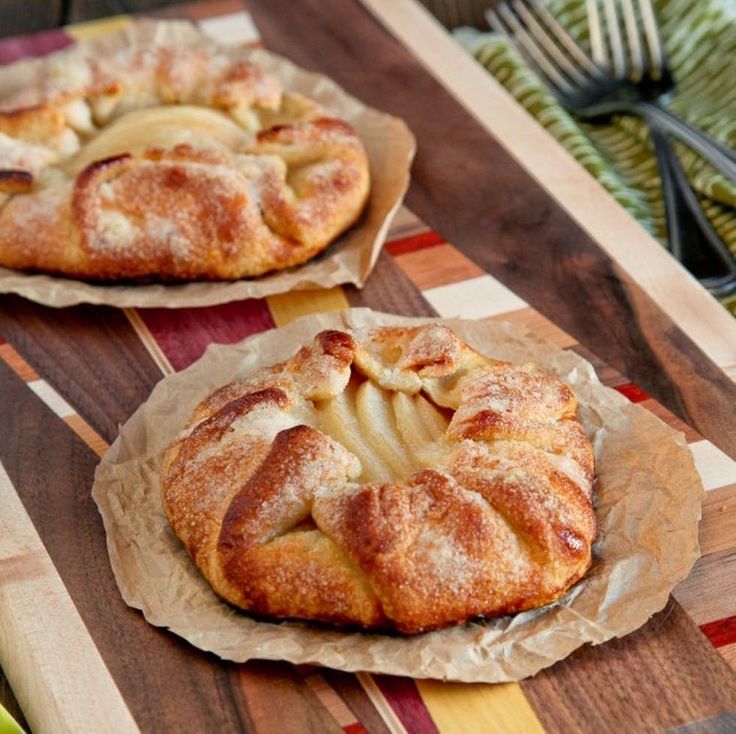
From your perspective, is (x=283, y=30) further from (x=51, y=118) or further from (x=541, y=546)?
(x=541, y=546)

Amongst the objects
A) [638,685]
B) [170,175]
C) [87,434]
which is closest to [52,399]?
[87,434]

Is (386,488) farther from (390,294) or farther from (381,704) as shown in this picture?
(390,294)

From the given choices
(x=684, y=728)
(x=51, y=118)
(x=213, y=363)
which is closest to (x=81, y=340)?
(x=213, y=363)

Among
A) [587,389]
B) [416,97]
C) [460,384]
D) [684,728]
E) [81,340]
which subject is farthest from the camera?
[416,97]

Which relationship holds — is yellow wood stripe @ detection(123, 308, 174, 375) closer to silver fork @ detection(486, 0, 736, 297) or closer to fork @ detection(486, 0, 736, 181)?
silver fork @ detection(486, 0, 736, 297)

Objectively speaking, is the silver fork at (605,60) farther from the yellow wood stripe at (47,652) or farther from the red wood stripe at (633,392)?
the yellow wood stripe at (47,652)

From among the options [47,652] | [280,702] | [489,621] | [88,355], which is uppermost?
[489,621]
